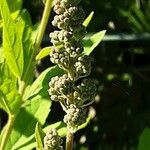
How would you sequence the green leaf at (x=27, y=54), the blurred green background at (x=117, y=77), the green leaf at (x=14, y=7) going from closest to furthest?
the green leaf at (x=27, y=54)
the green leaf at (x=14, y=7)
the blurred green background at (x=117, y=77)

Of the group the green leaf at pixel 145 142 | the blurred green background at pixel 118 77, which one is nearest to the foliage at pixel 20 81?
the green leaf at pixel 145 142

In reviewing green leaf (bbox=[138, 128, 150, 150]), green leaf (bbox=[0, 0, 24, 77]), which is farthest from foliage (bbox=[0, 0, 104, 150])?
green leaf (bbox=[138, 128, 150, 150])

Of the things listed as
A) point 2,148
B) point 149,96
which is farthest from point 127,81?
point 2,148

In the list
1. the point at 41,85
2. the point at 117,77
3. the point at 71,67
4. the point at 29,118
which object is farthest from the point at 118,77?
the point at 71,67

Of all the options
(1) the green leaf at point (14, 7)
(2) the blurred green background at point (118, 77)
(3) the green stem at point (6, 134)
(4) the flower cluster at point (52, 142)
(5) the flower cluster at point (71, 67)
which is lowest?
(2) the blurred green background at point (118, 77)

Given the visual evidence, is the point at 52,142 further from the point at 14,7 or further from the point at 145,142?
the point at 14,7

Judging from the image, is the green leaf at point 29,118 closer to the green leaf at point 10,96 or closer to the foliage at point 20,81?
the foliage at point 20,81

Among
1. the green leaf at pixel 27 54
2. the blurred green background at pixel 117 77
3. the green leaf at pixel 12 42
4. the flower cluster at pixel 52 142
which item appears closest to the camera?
the flower cluster at pixel 52 142
